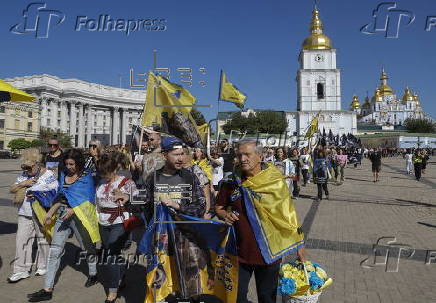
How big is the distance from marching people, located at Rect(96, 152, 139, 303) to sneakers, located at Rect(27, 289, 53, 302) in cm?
75

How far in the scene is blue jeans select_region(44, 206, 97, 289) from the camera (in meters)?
4.36

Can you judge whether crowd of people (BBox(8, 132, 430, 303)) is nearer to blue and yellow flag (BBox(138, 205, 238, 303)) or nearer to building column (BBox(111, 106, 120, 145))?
blue and yellow flag (BBox(138, 205, 238, 303))

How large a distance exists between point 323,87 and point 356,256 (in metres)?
73.9

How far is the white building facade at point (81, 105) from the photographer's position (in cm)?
8538

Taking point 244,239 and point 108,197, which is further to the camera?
point 108,197

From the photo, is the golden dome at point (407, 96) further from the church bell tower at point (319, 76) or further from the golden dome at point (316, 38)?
the church bell tower at point (319, 76)

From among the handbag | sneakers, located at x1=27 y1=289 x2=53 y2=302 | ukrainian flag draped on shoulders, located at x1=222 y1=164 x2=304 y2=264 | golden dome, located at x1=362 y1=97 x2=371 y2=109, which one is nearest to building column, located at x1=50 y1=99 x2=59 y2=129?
sneakers, located at x1=27 y1=289 x2=53 y2=302

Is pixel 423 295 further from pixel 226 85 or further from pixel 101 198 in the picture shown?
pixel 226 85

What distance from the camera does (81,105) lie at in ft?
304

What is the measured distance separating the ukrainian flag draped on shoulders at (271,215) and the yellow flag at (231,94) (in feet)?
19.1

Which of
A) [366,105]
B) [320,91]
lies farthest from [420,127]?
[366,105]

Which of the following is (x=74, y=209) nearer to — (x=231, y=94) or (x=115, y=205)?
(x=115, y=205)

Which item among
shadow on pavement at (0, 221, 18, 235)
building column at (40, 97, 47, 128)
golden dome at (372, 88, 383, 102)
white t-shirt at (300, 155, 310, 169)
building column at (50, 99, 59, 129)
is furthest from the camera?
golden dome at (372, 88, 383, 102)

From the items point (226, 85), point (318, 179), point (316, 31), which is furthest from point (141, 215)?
point (316, 31)
